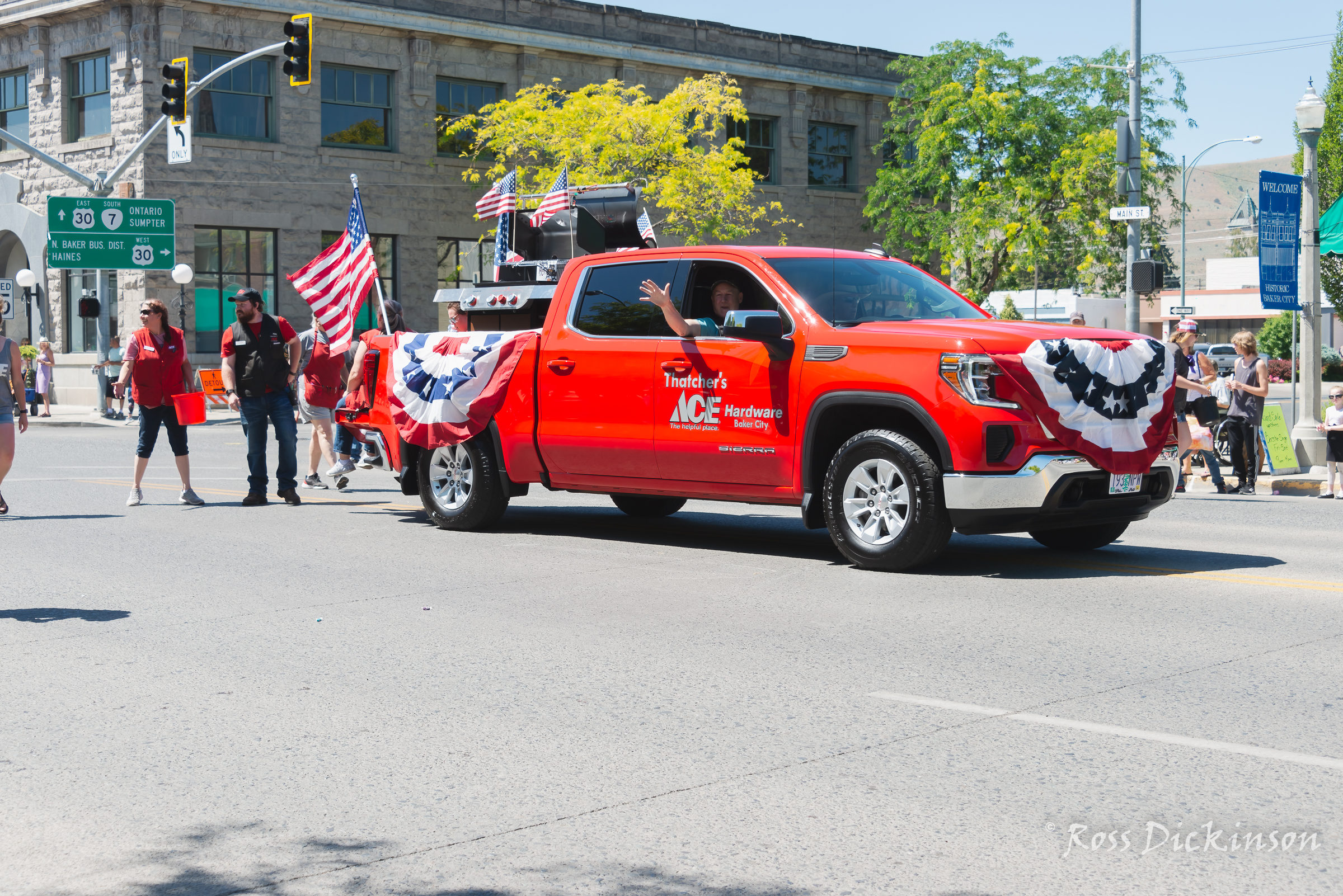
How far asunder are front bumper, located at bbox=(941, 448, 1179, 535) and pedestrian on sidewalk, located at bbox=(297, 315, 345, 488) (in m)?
8.27

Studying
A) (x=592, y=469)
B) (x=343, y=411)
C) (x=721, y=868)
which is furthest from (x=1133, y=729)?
(x=343, y=411)

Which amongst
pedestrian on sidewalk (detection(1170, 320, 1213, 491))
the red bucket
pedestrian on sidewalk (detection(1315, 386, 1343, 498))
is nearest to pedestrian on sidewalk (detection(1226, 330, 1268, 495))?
pedestrian on sidewalk (detection(1170, 320, 1213, 491))

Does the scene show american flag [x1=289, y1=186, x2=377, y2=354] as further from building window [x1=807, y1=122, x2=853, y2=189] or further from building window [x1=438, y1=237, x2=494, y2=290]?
building window [x1=807, y1=122, x2=853, y2=189]

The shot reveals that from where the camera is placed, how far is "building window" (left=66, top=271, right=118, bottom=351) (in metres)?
35.2

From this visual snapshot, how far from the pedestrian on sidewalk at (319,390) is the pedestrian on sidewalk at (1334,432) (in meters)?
10.3

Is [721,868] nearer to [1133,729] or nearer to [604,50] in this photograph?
[1133,729]

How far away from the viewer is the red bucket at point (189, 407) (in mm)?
13281

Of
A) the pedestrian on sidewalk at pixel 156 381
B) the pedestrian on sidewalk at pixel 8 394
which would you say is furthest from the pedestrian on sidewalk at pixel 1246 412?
the pedestrian on sidewalk at pixel 8 394

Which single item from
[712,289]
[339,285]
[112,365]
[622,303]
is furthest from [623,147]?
[712,289]

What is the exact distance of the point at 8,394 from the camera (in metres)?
12.3

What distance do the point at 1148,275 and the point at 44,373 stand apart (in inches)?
967

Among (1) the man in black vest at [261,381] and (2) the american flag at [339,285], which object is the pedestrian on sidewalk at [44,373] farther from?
(1) the man in black vest at [261,381]

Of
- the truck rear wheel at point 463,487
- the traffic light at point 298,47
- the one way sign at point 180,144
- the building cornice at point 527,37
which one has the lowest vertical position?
the truck rear wheel at point 463,487

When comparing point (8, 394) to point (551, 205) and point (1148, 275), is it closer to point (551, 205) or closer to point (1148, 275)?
point (551, 205)
